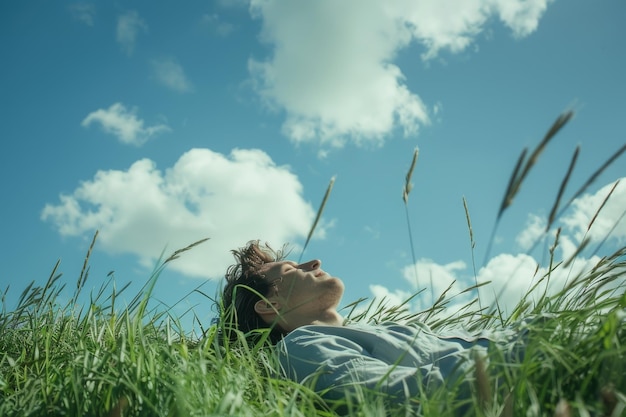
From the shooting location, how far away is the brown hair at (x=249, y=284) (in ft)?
14.8

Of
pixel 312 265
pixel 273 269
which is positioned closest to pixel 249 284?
pixel 273 269

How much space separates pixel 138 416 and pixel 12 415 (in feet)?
1.69

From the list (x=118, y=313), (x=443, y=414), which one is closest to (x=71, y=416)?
(x=443, y=414)

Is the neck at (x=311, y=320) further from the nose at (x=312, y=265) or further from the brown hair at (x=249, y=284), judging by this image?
the nose at (x=312, y=265)

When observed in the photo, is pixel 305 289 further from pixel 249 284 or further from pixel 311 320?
pixel 249 284

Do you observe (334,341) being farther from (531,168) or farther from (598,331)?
(531,168)

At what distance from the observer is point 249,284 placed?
4684 millimetres

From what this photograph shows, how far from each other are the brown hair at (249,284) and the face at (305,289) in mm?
98

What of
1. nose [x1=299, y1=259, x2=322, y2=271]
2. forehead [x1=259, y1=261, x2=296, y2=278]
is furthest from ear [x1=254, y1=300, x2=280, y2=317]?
nose [x1=299, y1=259, x2=322, y2=271]

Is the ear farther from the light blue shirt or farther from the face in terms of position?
the light blue shirt

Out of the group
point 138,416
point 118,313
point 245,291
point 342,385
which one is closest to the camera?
point 138,416

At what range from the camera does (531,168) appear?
1542 mm

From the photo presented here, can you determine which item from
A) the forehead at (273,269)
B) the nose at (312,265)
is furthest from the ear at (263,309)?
the nose at (312,265)

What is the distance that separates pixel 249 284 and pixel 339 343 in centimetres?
172
